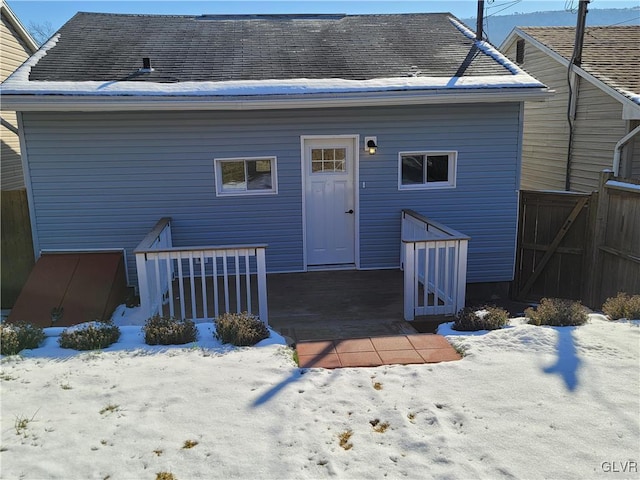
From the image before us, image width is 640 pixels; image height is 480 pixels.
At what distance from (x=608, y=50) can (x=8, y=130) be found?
1256 cm

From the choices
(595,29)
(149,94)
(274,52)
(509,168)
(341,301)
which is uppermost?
(595,29)

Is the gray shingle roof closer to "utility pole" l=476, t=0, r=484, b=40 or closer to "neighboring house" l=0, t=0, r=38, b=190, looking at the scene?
"utility pole" l=476, t=0, r=484, b=40

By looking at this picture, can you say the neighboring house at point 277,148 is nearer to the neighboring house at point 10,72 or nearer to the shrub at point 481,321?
the neighboring house at point 10,72

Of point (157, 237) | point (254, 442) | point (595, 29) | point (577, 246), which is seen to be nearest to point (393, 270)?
point (577, 246)

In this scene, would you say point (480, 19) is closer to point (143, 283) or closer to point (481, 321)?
point (481, 321)

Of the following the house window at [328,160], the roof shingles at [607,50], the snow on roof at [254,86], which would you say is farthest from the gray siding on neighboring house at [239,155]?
the roof shingles at [607,50]

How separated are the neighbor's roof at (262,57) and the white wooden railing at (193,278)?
2.18 m

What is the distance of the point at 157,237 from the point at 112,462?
3.69 m

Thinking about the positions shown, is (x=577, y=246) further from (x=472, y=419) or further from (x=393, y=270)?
(x=472, y=419)

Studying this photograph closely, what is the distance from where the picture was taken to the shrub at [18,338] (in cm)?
427

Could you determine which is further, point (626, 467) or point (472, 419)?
point (472, 419)

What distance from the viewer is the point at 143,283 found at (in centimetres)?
535

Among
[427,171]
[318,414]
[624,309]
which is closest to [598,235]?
[427,171]

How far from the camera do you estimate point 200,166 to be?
7480mm
